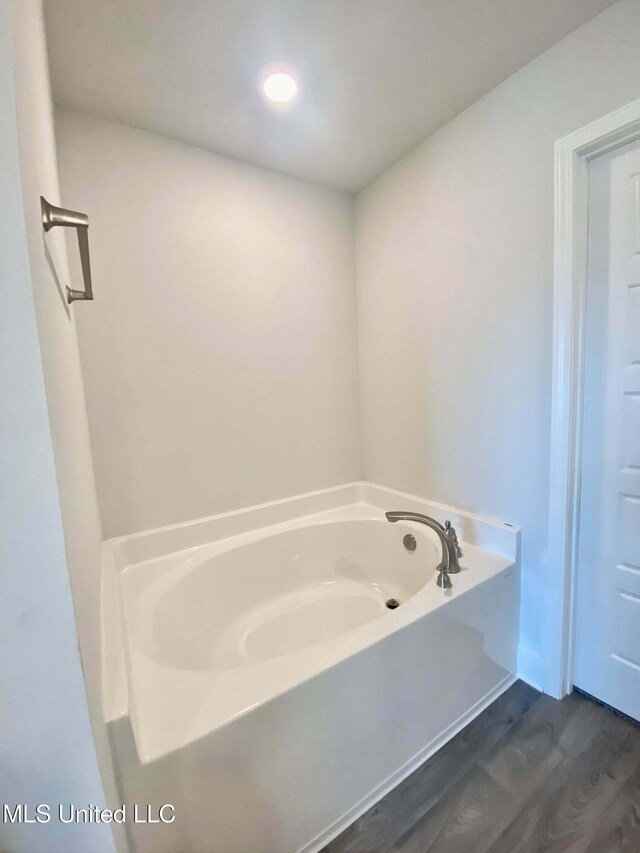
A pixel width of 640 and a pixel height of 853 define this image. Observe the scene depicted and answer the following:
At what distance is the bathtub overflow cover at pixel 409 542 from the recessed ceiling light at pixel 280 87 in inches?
80.1

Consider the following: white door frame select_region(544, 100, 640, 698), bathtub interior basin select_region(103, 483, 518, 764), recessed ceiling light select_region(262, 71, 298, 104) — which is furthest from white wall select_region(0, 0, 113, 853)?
white door frame select_region(544, 100, 640, 698)

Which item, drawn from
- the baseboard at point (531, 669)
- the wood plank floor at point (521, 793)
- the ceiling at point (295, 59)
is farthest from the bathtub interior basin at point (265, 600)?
the ceiling at point (295, 59)

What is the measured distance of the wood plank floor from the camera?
983 millimetres

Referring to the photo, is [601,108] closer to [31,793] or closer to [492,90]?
[492,90]

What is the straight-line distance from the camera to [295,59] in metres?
1.25

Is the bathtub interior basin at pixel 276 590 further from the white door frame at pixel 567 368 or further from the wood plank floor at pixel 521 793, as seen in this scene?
the wood plank floor at pixel 521 793

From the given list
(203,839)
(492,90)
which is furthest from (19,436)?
(492,90)

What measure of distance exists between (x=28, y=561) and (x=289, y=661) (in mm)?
773

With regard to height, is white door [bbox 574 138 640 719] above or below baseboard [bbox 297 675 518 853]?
above

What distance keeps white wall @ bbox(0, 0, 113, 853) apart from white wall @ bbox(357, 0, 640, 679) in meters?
1.54

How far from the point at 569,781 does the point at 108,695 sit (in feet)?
4.66

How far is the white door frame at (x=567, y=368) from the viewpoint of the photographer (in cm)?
120

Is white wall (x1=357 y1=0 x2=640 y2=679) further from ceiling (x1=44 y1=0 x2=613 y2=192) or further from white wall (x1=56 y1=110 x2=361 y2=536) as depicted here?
white wall (x1=56 y1=110 x2=361 y2=536)

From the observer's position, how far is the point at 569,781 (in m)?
1.12
